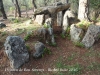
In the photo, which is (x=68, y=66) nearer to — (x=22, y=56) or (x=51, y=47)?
(x=51, y=47)

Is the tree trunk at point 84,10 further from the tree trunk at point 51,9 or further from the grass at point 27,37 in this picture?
the grass at point 27,37

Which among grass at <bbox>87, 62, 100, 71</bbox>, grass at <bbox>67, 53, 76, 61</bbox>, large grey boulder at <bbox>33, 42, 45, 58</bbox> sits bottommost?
grass at <bbox>87, 62, 100, 71</bbox>

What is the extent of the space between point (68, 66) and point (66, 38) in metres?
2.64

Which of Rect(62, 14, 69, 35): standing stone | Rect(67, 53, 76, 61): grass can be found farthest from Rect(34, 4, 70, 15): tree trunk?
Rect(67, 53, 76, 61): grass

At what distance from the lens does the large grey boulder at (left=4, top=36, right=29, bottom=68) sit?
25.4 ft

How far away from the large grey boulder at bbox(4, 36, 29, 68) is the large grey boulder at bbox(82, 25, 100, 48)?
3.55 m

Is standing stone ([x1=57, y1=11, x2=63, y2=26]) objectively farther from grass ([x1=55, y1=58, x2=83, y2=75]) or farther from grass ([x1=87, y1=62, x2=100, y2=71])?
grass ([x1=87, y1=62, x2=100, y2=71])

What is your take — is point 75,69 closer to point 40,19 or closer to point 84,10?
point 84,10

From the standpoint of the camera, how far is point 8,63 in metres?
7.98

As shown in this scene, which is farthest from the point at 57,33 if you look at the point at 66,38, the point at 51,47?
the point at 51,47

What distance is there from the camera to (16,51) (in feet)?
25.9

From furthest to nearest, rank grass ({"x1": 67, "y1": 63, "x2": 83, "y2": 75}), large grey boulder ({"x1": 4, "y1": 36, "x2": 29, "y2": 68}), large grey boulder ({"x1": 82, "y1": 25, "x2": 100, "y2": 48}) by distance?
large grey boulder ({"x1": 82, "y1": 25, "x2": 100, "y2": 48})
large grey boulder ({"x1": 4, "y1": 36, "x2": 29, "y2": 68})
grass ({"x1": 67, "y1": 63, "x2": 83, "y2": 75})

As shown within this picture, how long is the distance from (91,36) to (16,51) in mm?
4432

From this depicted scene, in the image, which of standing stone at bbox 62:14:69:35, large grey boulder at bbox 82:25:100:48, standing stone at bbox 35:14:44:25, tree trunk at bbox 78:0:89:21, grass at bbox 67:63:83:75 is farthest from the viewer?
standing stone at bbox 35:14:44:25
